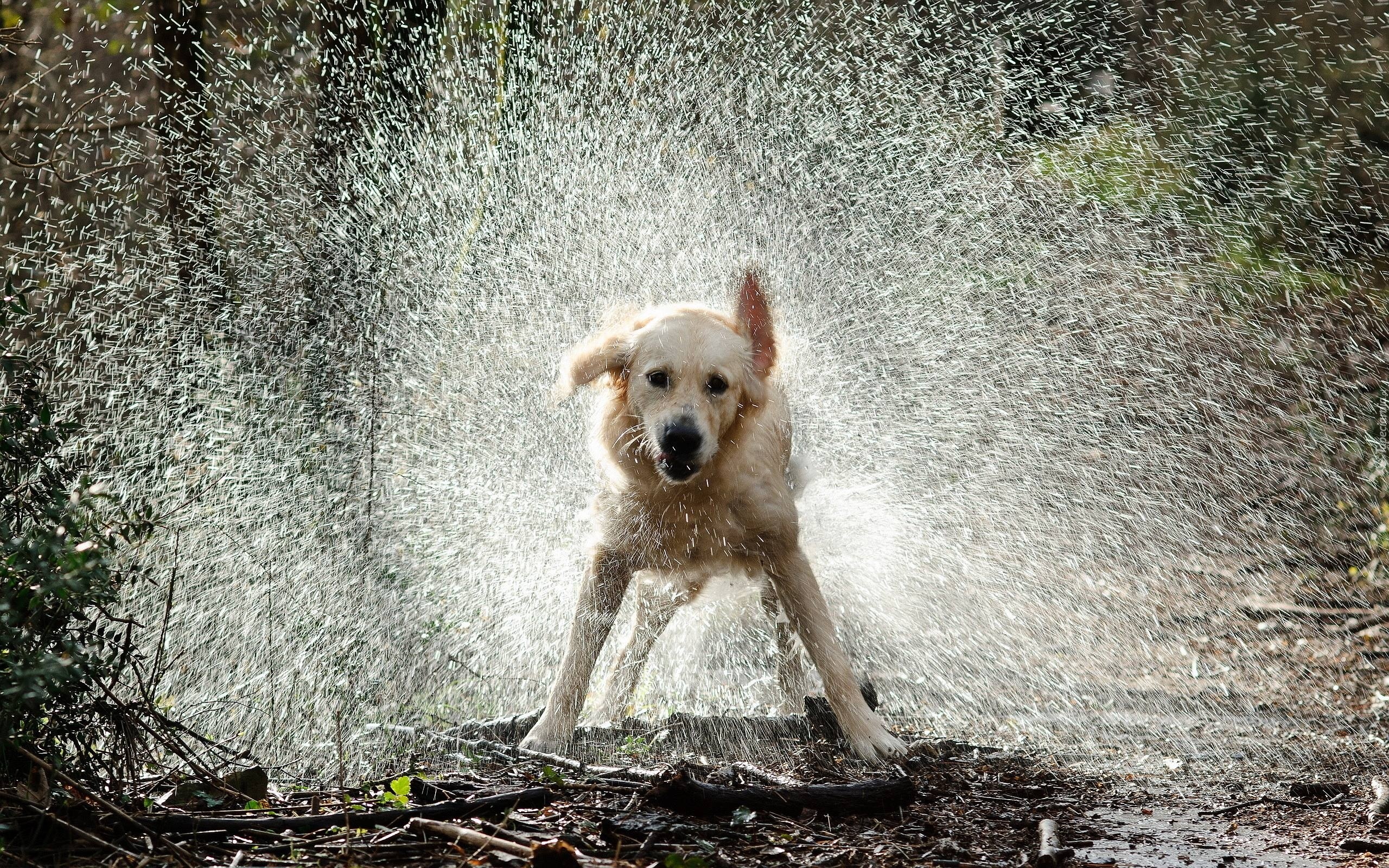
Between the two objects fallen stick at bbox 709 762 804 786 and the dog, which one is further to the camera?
the dog

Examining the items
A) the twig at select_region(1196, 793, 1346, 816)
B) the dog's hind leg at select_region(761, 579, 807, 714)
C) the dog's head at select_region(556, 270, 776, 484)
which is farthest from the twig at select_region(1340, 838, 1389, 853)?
the dog's head at select_region(556, 270, 776, 484)

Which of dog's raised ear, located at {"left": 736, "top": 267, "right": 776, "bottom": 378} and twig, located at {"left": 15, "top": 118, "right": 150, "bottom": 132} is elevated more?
twig, located at {"left": 15, "top": 118, "right": 150, "bottom": 132}

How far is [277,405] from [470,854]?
4.48 m

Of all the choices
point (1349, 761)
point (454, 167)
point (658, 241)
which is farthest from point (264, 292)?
point (1349, 761)

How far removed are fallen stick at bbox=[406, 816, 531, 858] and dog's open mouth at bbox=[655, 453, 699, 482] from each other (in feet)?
5.52

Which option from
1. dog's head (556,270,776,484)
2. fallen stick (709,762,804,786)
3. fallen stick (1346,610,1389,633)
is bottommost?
fallen stick (709,762,804,786)

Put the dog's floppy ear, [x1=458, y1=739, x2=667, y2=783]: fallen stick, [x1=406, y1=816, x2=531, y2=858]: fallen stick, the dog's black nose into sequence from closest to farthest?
[x1=406, y1=816, x2=531, y2=858]: fallen stick < [x1=458, y1=739, x2=667, y2=783]: fallen stick < the dog's black nose < the dog's floppy ear

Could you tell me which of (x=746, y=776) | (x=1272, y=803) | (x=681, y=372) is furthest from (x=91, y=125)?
(x=1272, y=803)

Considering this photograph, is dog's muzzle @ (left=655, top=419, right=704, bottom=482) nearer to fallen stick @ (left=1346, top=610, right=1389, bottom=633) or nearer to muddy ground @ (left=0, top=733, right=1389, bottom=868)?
muddy ground @ (left=0, top=733, right=1389, bottom=868)

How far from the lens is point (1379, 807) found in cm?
→ 311

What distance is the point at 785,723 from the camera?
434 cm

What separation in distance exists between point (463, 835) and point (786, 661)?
100 inches

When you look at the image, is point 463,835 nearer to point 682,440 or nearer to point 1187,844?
point 682,440

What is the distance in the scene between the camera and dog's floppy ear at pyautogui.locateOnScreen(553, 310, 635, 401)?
4.20m
